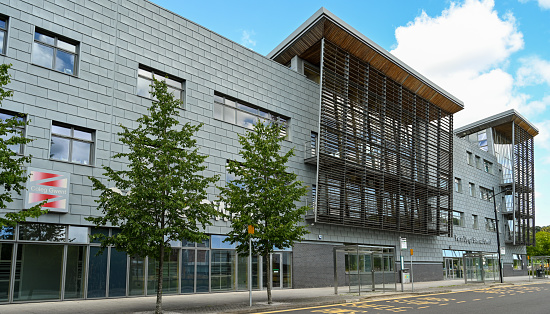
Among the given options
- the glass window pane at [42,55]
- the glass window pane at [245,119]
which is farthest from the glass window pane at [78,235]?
the glass window pane at [245,119]

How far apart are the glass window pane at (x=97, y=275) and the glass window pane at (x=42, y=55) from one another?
24.8 feet

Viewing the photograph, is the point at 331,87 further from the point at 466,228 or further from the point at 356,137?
the point at 466,228

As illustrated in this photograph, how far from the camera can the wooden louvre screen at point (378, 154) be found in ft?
93.2

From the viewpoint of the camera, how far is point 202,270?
2200 centimetres

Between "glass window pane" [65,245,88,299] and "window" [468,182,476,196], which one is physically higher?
"window" [468,182,476,196]

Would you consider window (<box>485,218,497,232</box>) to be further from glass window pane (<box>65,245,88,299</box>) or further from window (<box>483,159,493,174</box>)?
glass window pane (<box>65,245,88,299</box>)

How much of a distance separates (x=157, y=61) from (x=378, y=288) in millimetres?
16002

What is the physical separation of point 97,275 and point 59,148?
528 centimetres

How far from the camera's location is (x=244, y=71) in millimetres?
25656

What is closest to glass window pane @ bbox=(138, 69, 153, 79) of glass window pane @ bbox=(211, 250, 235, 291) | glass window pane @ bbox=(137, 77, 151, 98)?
glass window pane @ bbox=(137, 77, 151, 98)

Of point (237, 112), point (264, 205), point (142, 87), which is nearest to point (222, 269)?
point (264, 205)

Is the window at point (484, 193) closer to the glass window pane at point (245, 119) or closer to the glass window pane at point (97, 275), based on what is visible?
the glass window pane at point (245, 119)

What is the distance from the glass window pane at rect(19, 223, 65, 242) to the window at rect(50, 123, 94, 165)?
8.58ft

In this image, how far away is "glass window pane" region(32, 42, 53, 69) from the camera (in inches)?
691
